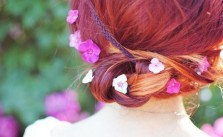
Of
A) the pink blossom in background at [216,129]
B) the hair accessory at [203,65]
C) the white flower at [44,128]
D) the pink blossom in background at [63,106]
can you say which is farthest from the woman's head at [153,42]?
the pink blossom in background at [63,106]

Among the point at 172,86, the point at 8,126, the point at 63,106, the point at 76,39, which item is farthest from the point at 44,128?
the point at 8,126

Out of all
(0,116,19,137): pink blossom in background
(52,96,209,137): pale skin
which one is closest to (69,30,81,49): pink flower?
(52,96,209,137): pale skin

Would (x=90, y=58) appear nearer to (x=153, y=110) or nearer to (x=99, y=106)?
(x=153, y=110)

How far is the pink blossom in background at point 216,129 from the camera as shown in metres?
1.91

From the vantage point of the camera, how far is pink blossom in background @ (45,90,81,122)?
2.04m

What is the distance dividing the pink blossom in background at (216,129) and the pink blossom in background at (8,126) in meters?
0.63

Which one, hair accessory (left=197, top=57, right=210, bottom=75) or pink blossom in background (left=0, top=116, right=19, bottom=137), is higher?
hair accessory (left=197, top=57, right=210, bottom=75)

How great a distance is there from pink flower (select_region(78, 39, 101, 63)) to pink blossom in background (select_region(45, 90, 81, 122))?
883 mm

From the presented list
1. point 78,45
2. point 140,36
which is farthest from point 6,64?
point 140,36

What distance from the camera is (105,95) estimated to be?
1.16 meters

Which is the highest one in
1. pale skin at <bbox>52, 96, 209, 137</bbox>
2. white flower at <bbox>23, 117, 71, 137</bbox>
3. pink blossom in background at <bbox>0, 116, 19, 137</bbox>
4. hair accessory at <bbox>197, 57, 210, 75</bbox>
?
hair accessory at <bbox>197, 57, 210, 75</bbox>

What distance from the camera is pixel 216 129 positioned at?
1.94m

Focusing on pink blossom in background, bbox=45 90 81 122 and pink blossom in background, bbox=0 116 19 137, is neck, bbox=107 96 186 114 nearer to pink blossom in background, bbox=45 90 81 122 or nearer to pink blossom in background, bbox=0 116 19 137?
pink blossom in background, bbox=45 90 81 122

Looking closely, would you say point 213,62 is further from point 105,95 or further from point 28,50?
point 28,50
